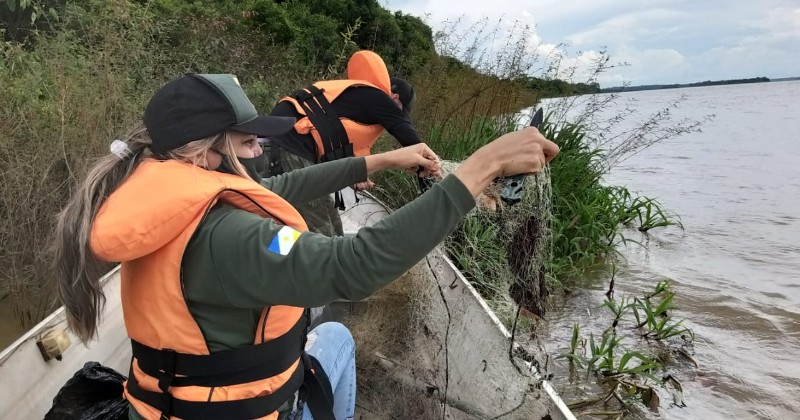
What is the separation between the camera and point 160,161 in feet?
4.51

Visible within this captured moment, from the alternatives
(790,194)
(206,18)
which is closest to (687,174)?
(790,194)

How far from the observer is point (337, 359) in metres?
2.12

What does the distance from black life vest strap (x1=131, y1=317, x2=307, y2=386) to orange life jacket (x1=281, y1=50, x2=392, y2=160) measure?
6.11 feet

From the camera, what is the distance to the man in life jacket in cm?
319

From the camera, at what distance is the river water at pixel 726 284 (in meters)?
3.82

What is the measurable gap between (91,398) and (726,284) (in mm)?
6084

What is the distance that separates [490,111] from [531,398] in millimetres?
4650

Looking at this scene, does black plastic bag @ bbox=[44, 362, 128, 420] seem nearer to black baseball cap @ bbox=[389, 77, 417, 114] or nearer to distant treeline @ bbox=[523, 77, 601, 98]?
black baseball cap @ bbox=[389, 77, 417, 114]

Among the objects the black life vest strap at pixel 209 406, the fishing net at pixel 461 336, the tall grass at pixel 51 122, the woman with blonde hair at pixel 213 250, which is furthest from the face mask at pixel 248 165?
the tall grass at pixel 51 122

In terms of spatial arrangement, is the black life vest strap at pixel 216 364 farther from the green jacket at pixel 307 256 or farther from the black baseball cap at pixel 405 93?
the black baseball cap at pixel 405 93

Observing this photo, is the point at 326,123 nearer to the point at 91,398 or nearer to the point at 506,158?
the point at 91,398

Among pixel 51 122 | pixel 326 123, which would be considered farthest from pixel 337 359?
pixel 51 122

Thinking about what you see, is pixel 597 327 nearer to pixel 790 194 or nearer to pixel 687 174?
pixel 790 194

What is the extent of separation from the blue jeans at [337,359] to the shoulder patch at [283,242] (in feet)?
2.95
